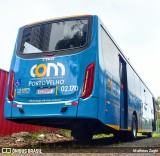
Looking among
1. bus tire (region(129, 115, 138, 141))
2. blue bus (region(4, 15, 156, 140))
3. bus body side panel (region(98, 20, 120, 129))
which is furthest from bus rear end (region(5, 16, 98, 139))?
bus tire (region(129, 115, 138, 141))

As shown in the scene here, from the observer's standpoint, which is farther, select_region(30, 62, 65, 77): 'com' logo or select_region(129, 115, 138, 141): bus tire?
select_region(129, 115, 138, 141): bus tire

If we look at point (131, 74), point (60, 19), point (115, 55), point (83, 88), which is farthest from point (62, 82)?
point (131, 74)

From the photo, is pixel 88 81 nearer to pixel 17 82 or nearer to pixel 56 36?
pixel 56 36

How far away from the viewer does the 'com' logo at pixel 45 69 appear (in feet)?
23.3

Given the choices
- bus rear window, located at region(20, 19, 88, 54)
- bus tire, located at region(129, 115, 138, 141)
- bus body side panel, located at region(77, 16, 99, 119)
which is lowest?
bus tire, located at region(129, 115, 138, 141)

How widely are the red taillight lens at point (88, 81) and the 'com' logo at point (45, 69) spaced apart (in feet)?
1.98

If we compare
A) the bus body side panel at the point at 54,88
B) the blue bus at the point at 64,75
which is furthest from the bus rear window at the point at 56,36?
the bus body side panel at the point at 54,88

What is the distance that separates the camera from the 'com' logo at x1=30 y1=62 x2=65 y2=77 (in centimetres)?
711

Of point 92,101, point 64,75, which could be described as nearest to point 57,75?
point 64,75

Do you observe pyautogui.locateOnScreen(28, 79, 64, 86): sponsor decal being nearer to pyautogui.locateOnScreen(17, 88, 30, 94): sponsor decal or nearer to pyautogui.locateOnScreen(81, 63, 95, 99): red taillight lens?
pyautogui.locateOnScreen(17, 88, 30, 94): sponsor decal

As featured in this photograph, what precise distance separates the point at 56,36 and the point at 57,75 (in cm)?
112

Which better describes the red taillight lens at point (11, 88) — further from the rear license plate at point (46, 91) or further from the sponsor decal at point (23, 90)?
the rear license plate at point (46, 91)

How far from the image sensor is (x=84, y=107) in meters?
6.61

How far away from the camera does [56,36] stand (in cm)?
758
